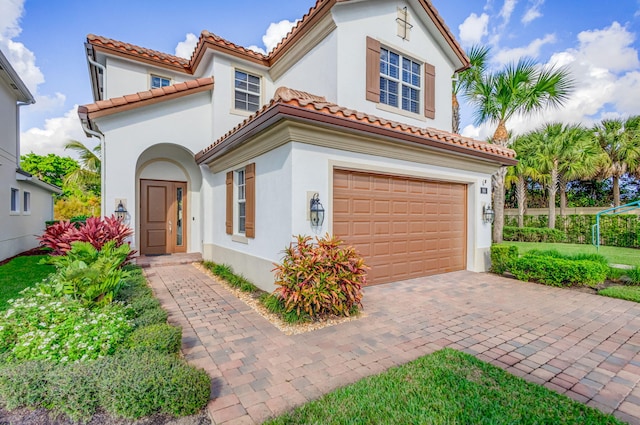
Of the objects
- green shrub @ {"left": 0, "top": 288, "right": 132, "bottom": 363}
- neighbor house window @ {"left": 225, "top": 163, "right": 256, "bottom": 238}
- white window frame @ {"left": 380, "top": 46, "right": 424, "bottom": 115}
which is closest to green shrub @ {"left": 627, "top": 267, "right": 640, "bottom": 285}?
white window frame @ {"left": 380, "top": 46, "right": 424, "bottom": 115}

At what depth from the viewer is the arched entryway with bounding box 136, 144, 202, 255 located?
36.4 feet

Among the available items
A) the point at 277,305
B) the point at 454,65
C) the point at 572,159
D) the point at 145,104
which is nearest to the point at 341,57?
the point at 454,65

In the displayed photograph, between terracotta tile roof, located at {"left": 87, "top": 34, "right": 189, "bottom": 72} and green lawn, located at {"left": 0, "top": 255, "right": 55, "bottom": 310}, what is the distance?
282 inches

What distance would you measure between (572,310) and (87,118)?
→ 12380 millimetres

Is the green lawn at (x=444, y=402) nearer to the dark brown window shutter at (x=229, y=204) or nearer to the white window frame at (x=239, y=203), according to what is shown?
the white window frame at (x=239, y=203)

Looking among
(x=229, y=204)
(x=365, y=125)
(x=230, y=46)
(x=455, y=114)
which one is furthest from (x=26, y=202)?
(x=455, y=114)

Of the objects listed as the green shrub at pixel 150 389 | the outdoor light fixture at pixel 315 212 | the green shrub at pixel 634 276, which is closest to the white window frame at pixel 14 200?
the outdoor light fixture at pixel 315 212

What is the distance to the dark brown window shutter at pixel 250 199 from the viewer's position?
7266 millimetres

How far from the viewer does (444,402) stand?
2881 mm

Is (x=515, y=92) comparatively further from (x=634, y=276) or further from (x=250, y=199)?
(x=250, y=199)

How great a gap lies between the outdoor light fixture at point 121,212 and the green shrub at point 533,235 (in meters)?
21.2

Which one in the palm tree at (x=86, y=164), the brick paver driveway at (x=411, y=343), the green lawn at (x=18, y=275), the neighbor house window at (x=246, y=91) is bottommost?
the brick paver driveway at (x=411, y=343)

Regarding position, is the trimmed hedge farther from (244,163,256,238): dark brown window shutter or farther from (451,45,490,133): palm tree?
(244,163,256,238): dark brown window shutter

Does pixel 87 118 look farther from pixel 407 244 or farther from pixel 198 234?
pixel 407 244
